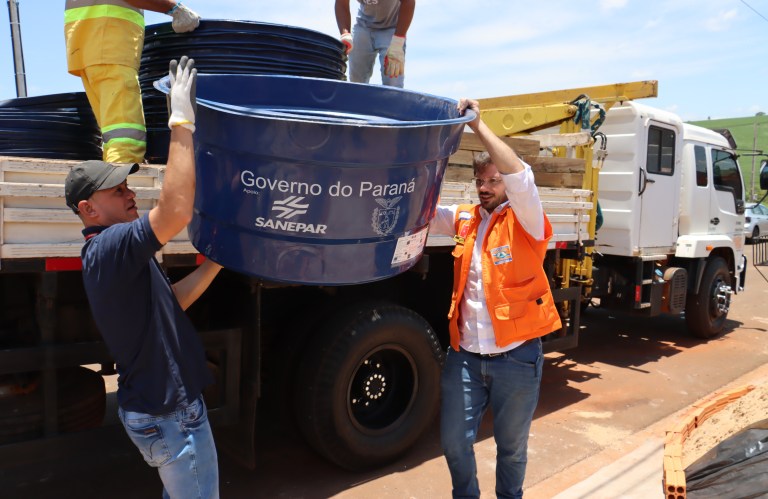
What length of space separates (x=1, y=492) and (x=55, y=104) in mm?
2279

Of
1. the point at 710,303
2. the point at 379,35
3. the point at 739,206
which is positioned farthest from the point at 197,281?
the point at 739,206

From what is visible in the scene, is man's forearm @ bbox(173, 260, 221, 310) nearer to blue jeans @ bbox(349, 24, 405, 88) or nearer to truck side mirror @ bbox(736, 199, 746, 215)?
blue jeans @ bbox(349, 24, 405, 88)

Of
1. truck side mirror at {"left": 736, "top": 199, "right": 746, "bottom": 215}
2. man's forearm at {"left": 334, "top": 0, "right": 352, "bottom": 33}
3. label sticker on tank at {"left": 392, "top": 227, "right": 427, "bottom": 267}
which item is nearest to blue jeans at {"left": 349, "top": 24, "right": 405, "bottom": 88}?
man's forearm at {"left": 334, "top": 0, "right": 352, "bottom": 33}

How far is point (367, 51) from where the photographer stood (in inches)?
208

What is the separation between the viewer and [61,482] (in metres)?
3.83

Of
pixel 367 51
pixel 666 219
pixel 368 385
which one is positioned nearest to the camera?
pixel 368 385

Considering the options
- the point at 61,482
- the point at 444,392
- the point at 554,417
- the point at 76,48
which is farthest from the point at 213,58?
the point at 554,417

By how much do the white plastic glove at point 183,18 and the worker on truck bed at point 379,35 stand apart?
179 cm

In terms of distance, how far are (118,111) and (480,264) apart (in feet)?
6.46

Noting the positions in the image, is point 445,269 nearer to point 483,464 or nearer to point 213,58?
point 483,464

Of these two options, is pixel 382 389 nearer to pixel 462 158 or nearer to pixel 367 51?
pixel 462 158

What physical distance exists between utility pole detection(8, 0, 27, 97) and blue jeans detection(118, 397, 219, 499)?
7.70 meters

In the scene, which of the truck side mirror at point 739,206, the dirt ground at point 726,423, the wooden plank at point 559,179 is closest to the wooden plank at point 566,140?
the wooden plank at point 559,179

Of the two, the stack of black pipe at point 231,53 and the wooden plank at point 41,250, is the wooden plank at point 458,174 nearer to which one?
the stack of black pipe at point 231,53
